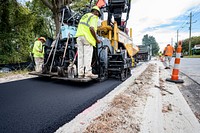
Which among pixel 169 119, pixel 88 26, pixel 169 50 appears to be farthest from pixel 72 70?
pixel 169 50

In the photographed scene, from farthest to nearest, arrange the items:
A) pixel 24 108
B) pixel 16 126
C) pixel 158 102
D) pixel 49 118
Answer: pixel 158 102, pixel 24 108, pixel 49 118, pixel 16 126

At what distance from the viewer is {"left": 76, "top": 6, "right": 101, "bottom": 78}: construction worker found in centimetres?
334

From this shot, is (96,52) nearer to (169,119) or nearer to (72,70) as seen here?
(72,70)

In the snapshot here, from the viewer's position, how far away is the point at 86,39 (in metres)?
3.39

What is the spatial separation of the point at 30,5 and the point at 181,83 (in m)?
16.4

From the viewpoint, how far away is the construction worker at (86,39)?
3338 millimetres

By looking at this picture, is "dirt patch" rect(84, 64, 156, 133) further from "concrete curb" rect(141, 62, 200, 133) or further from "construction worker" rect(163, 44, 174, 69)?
"construction worker" rect(163, 44, 174, 69)


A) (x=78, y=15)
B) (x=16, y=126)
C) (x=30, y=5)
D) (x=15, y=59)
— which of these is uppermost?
(x=30, y=5)

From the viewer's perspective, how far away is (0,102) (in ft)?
7.60

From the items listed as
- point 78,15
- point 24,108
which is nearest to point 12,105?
point 24,108

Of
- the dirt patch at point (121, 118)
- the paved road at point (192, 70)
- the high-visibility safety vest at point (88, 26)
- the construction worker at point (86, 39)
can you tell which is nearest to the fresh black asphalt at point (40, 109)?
the dirt patch at point (121, 118)

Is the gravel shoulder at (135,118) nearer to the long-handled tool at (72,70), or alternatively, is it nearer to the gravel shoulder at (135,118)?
the gravel shoulder at (135,118)

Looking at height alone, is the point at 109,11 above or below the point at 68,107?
above

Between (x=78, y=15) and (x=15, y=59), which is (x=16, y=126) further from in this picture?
(x=15, y=59)
